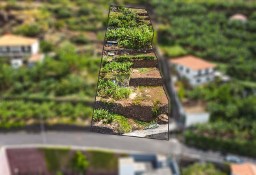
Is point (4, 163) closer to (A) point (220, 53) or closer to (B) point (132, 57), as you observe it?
(B) point (132, 57)

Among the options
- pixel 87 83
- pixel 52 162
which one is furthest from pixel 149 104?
pixel 87 83

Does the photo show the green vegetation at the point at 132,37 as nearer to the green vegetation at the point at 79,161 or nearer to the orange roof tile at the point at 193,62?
the green vegetation at the point at 79,161

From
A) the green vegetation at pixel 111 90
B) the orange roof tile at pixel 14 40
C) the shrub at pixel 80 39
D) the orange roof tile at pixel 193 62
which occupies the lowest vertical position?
the orange roof tile at pixel 193 62

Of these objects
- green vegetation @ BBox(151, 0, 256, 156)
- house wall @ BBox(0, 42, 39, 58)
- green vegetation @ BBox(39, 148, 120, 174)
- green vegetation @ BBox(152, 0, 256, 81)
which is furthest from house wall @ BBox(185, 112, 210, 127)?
house wall @ BBox(0, 42, 39, 58)

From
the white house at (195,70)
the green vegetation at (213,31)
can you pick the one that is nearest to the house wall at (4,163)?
the white house at (195,70)

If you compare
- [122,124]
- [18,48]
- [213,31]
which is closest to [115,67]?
[122,124]

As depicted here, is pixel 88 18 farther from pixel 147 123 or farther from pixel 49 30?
pixel 147 123
